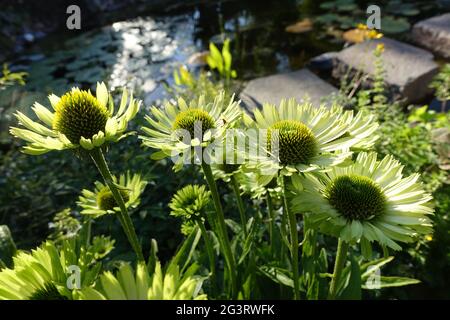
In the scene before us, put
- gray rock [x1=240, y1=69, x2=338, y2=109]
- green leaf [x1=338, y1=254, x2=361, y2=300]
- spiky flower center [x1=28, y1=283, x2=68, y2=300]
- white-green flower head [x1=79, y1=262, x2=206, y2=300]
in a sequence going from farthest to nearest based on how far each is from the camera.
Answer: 1. gray rock [x1=240, y1=69, x2=338, y2=109]
2. green leaf [x1=338, y1=254, x2=361, y2=300]
3. spiky flower center [x1=28, y1=283, x2=68, y2=300]
4. white-green flower head [x1=79, y1=262, x2=206, y2=300]

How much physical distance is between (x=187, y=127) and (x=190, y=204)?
0.25 meters

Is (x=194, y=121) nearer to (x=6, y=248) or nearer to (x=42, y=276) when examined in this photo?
(x=42, y=276)

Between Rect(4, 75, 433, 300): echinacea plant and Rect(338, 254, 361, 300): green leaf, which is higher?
Rect(4, 75, 433, 300): echinacea plant

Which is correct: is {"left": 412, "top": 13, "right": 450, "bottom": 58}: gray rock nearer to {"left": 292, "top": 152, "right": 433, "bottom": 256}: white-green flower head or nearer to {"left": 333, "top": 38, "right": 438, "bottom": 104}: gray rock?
{"left": 333, "top": 38, "right": 438, "bottom": 104}: gray rock

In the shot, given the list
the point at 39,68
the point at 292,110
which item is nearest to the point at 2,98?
the point at 39,68

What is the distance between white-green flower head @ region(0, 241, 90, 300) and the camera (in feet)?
1.90

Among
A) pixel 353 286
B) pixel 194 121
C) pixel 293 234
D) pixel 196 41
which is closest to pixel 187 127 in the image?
pixel 194 121

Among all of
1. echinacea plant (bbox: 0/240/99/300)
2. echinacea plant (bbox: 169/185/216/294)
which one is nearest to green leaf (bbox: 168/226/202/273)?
echinacea plant (bbox: 169/185/216/294)

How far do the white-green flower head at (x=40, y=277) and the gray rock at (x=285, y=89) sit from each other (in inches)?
99.7

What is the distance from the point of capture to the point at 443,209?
1.51m

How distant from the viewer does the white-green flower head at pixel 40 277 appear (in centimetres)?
58

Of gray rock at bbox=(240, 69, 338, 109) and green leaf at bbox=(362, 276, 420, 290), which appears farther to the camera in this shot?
gray rock at bbox=(240, 69, 338, 109)

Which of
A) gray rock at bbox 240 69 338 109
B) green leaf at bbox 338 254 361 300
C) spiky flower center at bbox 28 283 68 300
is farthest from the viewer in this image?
gray rock at bbox 240 69 338 109

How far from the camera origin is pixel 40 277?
2.01 ft
